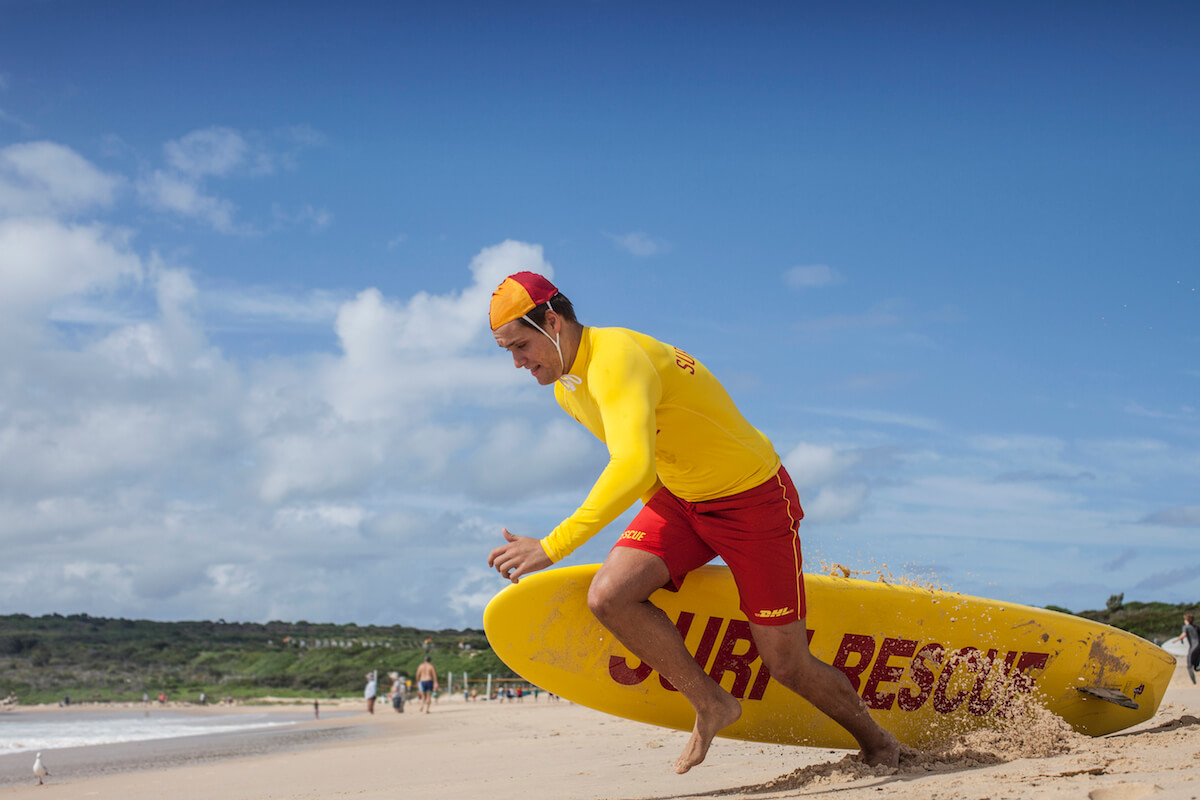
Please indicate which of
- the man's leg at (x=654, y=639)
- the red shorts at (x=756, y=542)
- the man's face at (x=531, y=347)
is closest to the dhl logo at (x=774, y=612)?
the red shorts at (x=756, y=542)

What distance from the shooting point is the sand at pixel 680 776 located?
2765mm

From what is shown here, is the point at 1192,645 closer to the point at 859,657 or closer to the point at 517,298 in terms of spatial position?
the point at 859,657

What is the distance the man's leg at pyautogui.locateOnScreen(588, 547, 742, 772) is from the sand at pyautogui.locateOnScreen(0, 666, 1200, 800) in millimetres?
258

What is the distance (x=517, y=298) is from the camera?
3.13 m

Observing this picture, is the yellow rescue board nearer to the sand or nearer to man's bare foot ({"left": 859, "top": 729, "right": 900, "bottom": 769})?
the sand

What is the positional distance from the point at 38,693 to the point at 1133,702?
5265 centimetres

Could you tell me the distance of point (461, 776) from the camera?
203 inches

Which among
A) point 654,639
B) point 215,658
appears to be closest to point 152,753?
point 654,639

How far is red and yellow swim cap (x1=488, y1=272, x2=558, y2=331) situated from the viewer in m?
3.12

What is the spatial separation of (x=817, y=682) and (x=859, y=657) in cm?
111

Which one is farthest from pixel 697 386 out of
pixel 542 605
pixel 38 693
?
pixel 38 693

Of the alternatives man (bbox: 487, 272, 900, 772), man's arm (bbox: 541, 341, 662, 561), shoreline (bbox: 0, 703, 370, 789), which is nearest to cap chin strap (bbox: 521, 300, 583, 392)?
man (bbox: 487, 272, 900, 772)

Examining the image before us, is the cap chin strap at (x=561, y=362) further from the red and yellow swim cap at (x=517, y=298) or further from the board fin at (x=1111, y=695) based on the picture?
the board fin at (x=1111, y=695)

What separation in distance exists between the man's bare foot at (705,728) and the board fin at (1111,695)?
87.5 inches
